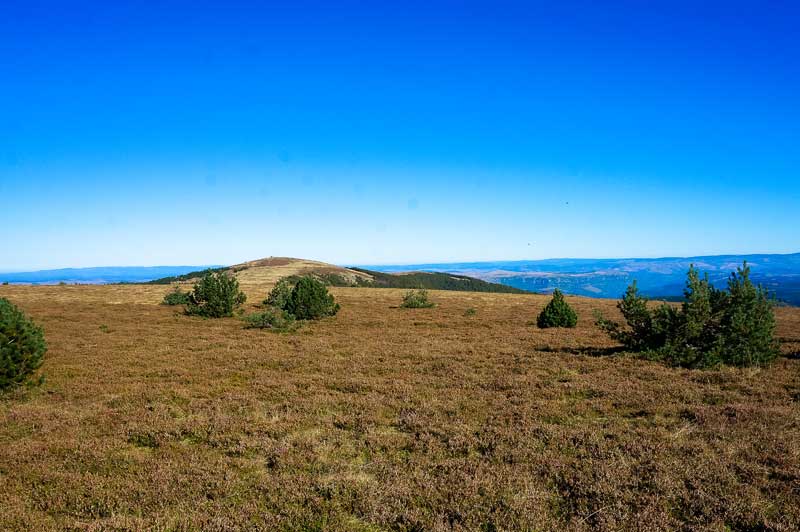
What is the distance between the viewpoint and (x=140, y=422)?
9.66 m

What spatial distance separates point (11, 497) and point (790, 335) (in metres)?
31.8

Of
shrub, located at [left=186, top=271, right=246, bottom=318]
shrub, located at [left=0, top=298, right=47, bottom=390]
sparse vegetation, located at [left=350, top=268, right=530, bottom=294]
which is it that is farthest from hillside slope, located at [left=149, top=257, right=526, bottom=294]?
shrub, located at [left=0, top=298, right=47, bottom=390]

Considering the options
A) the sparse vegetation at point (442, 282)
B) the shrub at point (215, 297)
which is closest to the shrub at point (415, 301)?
the shrub at point (215, 297)

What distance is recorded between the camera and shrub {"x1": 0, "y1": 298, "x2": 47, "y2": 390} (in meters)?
12.0

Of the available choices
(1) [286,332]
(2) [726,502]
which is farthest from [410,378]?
(1) [286,332]

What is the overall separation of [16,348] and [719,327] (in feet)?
75.6

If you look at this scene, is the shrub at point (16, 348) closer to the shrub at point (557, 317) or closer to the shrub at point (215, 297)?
the shrub at point (215, 297)

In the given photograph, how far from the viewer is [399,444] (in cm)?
834

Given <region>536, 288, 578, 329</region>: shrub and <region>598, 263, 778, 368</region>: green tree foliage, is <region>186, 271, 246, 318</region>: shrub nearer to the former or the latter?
<region>536, 288, 578, 329</region>: shrub

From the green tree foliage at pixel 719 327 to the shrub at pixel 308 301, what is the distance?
20.4m

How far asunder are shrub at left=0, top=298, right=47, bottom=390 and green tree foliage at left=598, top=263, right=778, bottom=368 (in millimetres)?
18864

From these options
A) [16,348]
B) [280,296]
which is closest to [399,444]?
[16,348]

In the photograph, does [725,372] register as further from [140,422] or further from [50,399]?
[50,399]

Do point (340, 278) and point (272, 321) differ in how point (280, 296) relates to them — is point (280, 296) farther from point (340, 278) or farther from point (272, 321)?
point (340, 278)
